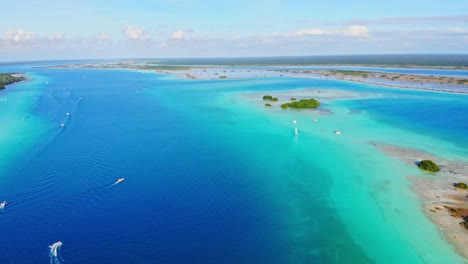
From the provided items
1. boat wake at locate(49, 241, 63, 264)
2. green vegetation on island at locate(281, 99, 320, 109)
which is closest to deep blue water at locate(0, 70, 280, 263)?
boat wake at locate(49, 241, 63, 264)

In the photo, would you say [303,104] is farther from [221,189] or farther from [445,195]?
[221,189]

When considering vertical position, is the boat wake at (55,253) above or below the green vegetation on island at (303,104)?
below

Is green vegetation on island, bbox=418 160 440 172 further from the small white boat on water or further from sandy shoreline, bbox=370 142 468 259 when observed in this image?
the small white boat on water

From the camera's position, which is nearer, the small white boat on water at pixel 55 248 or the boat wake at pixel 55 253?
the boat wake at pixel 55 253

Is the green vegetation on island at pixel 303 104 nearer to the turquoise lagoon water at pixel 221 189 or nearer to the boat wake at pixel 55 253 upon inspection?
the turquoise lagoon water at pixel 221 189

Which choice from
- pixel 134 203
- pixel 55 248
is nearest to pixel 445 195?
pixel 134 203

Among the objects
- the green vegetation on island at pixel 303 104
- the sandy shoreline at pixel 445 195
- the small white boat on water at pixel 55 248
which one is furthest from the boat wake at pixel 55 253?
the green vegetation on island at pixel 303 104

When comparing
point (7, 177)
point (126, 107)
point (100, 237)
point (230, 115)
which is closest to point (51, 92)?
point (126, 107)
